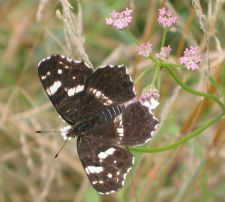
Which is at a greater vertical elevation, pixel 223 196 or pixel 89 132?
pixel 89 132

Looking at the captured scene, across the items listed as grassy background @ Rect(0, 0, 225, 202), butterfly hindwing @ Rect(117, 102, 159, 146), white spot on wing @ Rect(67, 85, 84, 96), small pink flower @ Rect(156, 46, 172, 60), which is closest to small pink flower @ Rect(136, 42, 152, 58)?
small pink flower @ Rect(156, 46, 172, 60)

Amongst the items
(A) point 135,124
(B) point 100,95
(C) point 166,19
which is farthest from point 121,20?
(A) point 135,124

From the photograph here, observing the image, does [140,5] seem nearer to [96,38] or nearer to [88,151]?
[96,38]

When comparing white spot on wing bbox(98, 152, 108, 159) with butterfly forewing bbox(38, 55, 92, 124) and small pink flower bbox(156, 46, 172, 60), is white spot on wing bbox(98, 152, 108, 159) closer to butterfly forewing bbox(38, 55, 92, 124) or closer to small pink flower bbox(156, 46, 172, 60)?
butterfly forewing bbox(38, 55, 92, 124)

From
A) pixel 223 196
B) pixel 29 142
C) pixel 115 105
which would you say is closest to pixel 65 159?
pixel 29 142

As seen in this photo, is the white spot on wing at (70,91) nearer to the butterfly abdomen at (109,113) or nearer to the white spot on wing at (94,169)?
the butterfly abdomen at (109,113)

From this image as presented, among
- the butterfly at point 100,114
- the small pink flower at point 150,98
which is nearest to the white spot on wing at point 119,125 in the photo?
the butterfly at point 100,114

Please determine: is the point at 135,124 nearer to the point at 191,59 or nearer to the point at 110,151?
the point at 110,151
